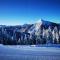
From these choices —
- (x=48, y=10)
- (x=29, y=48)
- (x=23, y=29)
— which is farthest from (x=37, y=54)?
(x=48, y=10)

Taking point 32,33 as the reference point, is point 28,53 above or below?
below

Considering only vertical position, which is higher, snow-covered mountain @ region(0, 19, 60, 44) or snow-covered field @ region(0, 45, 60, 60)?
snow-covered mountain @ region(0, 19, 60, 44)

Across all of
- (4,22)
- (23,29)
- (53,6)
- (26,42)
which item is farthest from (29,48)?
(53,6)

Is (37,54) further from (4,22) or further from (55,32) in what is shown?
(4,22)

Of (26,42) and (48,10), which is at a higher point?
(48,10)

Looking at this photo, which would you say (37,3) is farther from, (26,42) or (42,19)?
(26,42)

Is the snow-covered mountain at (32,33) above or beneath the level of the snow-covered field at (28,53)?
above

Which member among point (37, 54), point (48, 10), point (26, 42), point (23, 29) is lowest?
point (37, 54)
